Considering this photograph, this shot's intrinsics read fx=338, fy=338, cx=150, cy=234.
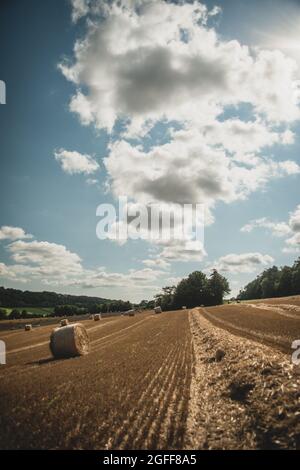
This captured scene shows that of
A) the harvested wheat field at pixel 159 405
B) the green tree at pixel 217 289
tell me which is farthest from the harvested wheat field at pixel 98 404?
the green tree at pixel 217 289

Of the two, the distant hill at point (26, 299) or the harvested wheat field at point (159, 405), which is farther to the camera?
the distant hill at point (26, 299)

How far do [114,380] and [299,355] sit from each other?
687 centimetres

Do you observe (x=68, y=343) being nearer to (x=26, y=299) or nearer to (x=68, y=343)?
(x=68, y=343)

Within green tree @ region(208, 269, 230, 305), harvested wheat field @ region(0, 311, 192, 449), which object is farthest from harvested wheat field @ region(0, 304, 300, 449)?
green tree @ region(208, 269, 230, 305)

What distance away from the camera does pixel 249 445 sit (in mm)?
6586

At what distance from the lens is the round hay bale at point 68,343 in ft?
63.5

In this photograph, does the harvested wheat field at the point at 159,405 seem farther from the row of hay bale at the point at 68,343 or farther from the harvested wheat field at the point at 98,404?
the row of hay bale at the point at 68,343

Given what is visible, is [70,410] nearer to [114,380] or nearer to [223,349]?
[114,380]

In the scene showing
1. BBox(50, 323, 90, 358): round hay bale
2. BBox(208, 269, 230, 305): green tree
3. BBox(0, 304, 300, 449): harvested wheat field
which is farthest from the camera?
BBox(208, 269, 230, 305): green tree

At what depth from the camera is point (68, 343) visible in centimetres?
1944

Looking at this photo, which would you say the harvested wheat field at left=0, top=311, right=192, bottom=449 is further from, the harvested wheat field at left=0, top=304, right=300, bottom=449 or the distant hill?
the distant hill

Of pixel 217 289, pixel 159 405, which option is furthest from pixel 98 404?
pixel 217 289

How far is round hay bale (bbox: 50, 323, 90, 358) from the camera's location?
19.4 meters
